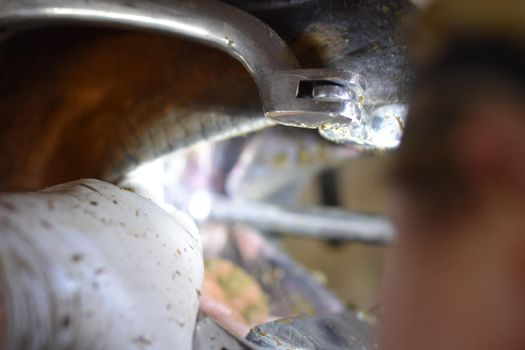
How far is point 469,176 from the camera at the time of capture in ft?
1.10

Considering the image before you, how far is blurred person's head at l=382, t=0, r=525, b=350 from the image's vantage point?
1.09 ft

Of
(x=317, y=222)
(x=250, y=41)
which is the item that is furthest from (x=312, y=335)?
(x=317, y=222)

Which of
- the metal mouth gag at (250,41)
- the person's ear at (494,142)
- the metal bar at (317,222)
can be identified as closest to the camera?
the person's ear at (494,142)

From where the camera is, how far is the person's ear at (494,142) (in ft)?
1.08

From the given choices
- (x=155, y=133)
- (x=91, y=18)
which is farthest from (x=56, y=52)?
(x=91, y=18)

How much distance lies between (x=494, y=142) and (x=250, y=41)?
0.25m

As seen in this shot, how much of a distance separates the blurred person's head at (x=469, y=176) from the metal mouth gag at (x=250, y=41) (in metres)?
0.13

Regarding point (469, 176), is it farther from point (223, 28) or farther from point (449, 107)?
point (223, 28)

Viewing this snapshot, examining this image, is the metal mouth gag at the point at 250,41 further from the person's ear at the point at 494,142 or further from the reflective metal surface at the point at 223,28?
the person's ear at the point at 494,142

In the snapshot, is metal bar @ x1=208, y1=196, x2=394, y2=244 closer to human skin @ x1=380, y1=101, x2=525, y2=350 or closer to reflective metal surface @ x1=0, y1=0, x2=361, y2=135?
reflective metal surface @ x1=0, y1=0, x2=361, y2=135

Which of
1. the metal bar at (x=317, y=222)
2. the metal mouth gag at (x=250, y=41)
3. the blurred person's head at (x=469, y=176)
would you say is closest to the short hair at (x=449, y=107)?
the blurred person's head at (x=469, y=176)

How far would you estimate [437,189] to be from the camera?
35 centimetres

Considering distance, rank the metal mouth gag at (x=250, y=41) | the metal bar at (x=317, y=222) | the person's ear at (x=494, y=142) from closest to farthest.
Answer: the person's ear at (x=494, y=142), the metal mouth gag at (x=250, y=41), the metal bar at (x=317, y=222)

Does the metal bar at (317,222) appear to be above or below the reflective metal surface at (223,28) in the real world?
below
